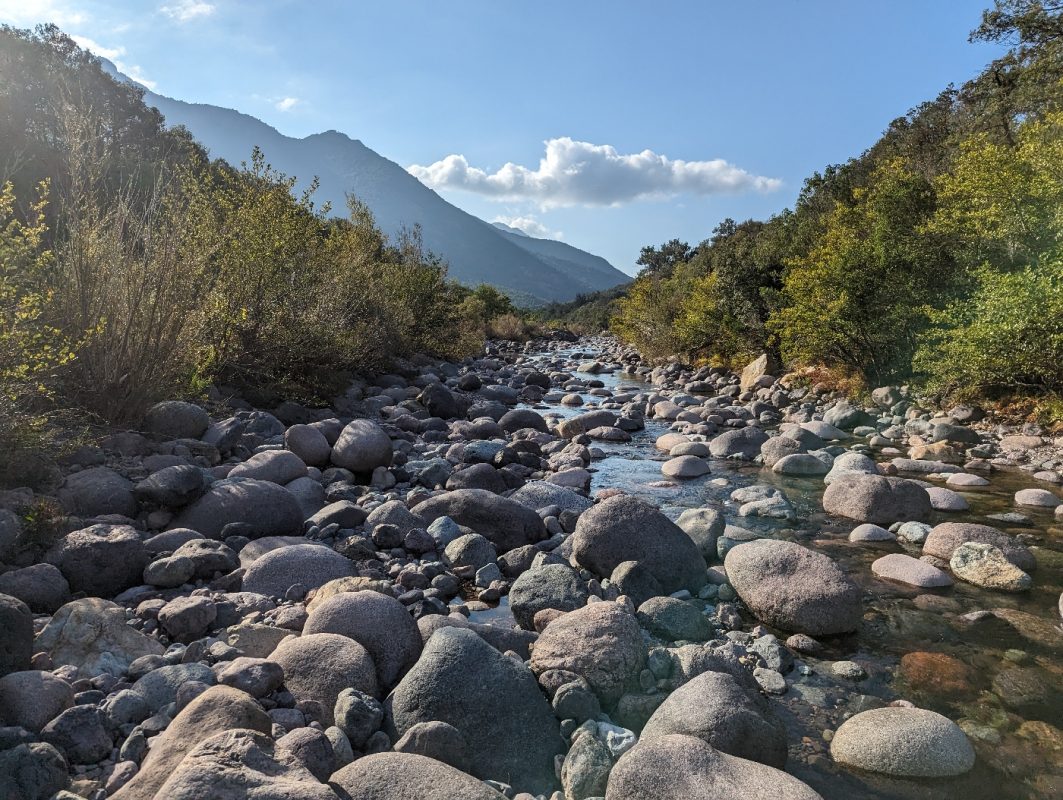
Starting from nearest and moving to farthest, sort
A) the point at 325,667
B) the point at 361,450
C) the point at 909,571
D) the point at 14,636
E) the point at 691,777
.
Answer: the point at 691,777
the point at 14,636
the point at 325,667
the point at 909,571
the point at 361,450

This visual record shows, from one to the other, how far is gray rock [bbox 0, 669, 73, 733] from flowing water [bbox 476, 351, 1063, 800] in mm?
3168

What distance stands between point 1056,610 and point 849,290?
14075 mm

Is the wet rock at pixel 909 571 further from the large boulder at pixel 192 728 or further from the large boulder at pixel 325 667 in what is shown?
the large boulder at pixel 192 728

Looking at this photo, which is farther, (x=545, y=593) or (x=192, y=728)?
(x=545, y=593)

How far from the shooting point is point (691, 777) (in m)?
3.47

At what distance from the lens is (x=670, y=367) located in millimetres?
30672

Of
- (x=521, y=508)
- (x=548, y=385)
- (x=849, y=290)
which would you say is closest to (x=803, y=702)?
(x=521, y=508)

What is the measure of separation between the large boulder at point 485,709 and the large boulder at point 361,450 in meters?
6.33

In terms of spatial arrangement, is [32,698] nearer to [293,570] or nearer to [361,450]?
[293,570]

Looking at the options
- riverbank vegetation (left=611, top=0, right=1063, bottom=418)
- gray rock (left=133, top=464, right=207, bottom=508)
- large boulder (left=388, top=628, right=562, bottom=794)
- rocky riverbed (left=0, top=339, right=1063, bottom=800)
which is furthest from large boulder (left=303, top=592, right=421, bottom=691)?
riverbank vegetation (left=611, top=0, right=1063, bottom=418)

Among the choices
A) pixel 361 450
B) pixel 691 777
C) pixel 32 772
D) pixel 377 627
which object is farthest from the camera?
pixel 361 450

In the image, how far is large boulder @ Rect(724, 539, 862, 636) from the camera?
5.86 meters

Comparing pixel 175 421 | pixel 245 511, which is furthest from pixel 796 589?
pixel 175 421

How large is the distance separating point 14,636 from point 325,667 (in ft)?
5.89
